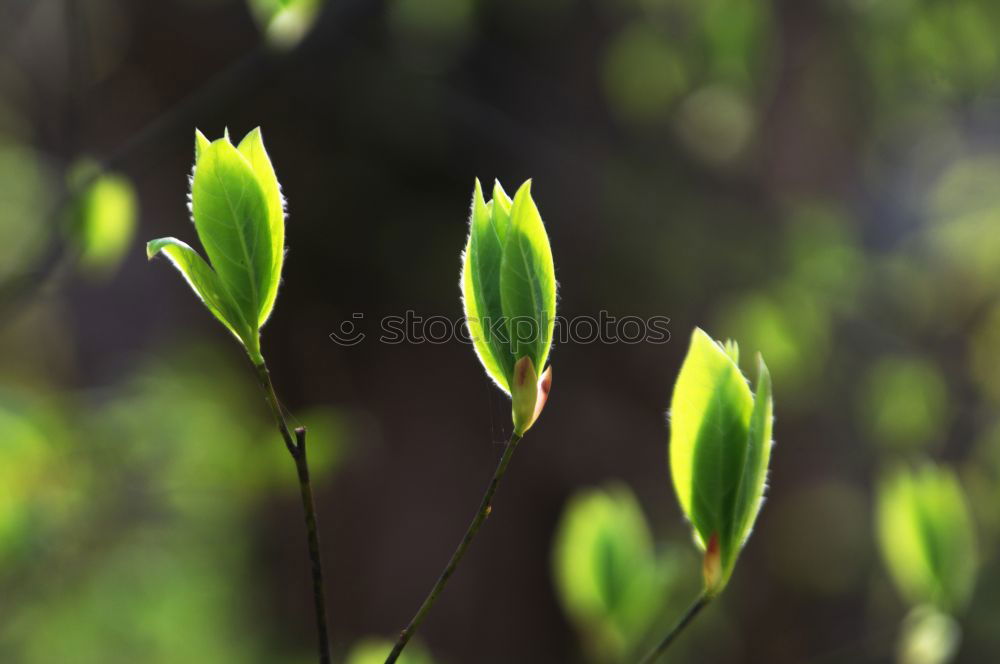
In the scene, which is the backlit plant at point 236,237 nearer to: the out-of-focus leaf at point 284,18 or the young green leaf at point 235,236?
the young green leaf at point 235,236

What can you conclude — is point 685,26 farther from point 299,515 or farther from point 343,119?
point 299,515

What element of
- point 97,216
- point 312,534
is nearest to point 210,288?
point 312,534

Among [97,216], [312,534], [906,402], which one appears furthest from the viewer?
Answer: [906,402]

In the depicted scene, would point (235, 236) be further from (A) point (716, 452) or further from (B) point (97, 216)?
(B) point (97, 216)

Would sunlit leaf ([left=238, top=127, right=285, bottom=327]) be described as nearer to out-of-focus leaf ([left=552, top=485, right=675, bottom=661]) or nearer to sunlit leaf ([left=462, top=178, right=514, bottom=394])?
sunlit leaf ([left=462, top=178, right=514, bottom=394])

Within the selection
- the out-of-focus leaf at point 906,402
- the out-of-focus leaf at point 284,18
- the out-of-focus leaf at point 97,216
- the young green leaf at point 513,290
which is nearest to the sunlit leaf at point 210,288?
the young green leaf at point 513,290

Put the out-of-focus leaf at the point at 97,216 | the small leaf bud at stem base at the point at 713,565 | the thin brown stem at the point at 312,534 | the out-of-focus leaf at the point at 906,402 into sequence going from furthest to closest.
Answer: the out-of-focus leaf at the point at 906,402 < the out-of-focus leaf at the point at 97,216 < the small leaf bud at stem base at the point at 713,565 < the thin brown stem at the point at 312,534

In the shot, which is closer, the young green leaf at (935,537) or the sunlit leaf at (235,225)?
the sunlit leaf at (235,225)
